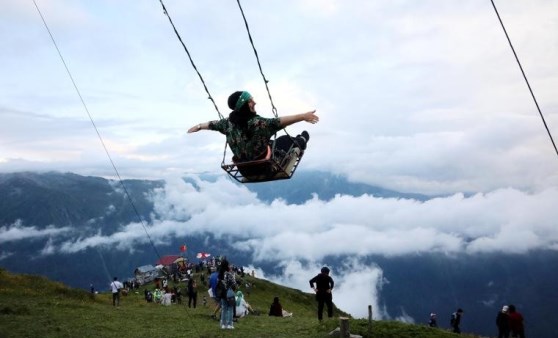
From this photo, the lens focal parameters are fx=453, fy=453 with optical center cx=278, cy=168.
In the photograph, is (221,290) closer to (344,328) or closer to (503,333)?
(344,328)

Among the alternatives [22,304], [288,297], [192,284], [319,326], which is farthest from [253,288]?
[319,326]

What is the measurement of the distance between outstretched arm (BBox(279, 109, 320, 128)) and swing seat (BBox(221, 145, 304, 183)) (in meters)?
0.89

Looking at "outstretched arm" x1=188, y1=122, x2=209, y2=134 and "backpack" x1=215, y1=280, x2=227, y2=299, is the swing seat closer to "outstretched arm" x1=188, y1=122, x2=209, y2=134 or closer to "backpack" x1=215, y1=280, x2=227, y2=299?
"outstretched arm" x1=188, y1=122, x2=209, y2=134

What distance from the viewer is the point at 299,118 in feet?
32.3

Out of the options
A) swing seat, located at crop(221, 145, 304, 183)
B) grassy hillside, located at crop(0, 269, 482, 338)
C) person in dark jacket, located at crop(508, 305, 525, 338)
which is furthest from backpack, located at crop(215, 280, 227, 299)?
person in dark jacket, located at crop(508, 305, 525, 338)

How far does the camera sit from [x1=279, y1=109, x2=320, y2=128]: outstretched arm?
9.74m

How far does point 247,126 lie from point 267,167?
4.17ft

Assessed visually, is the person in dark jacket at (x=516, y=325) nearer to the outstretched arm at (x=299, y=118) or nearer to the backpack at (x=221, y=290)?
the backpack at (x=221, y=290)

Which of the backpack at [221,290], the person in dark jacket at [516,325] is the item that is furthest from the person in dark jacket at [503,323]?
the backpack at [221,290]

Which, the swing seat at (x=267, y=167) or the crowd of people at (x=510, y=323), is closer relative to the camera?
the swing seat at (x=267, y=167)

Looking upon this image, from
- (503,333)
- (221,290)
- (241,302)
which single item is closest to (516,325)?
(503,333)

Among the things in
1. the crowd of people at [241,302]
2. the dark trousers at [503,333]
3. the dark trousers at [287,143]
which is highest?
the dark trousers at [287,143]

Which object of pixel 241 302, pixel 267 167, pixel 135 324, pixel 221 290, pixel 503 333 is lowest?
pixel 503 333

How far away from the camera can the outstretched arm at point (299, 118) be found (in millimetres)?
9742
